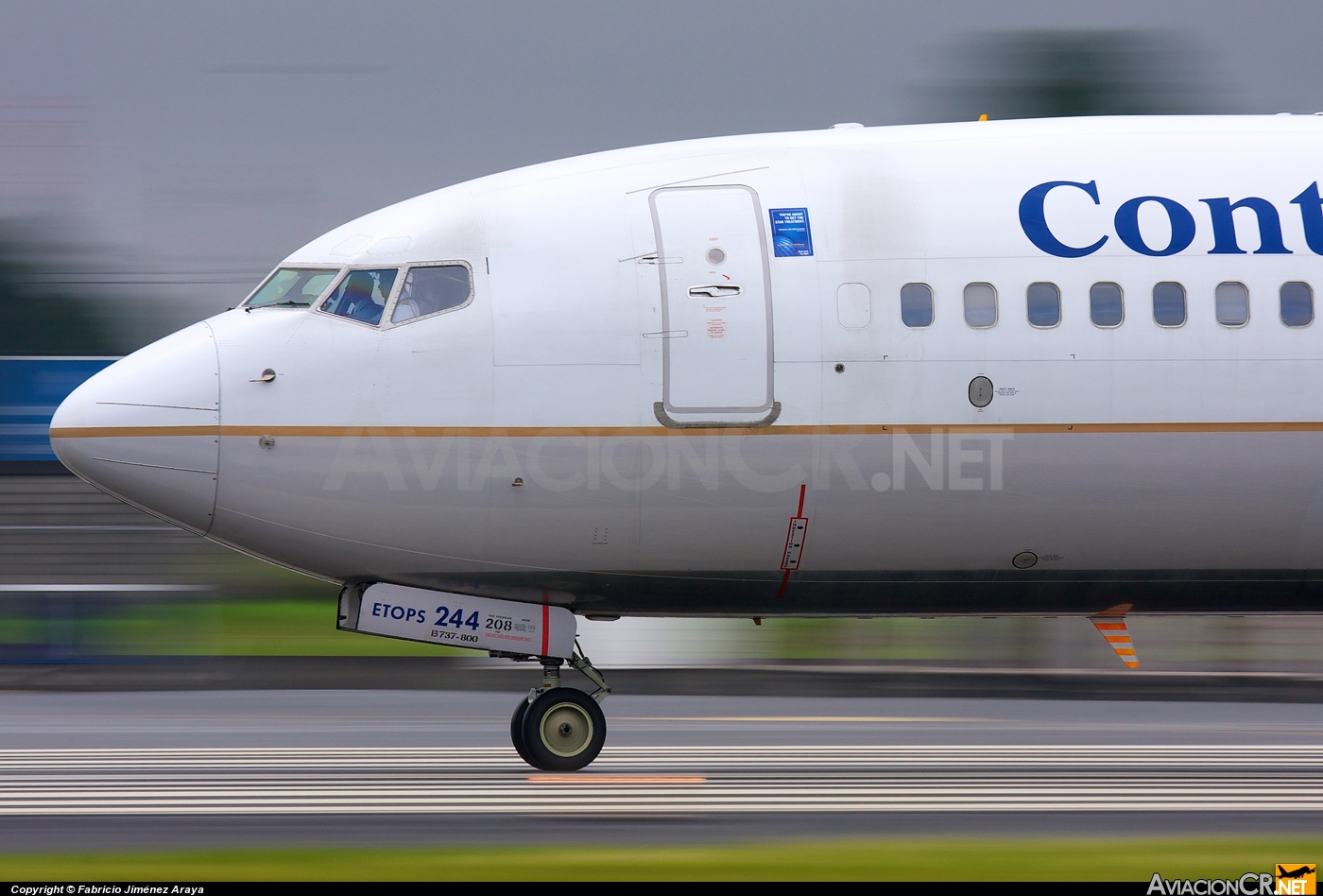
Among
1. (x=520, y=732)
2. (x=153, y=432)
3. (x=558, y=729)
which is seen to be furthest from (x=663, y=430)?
(x=153, y=432)

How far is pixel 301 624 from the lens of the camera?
74.7 ft

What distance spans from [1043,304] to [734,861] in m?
4.26

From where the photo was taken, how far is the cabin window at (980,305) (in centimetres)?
1005

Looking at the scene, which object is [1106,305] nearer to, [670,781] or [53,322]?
[670,781]

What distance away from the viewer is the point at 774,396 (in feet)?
32.6

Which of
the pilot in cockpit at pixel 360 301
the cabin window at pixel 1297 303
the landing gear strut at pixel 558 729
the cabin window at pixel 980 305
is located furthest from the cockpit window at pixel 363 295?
the cabin window at pixel 1297 303

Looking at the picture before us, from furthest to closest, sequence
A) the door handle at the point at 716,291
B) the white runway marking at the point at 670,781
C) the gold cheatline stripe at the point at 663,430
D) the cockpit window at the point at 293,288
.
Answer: the cockpit window at the point at 293,288 < the door handle at the point at 716,291 < the gold cheatline stripe at the point at 663,430 < the white runway marking at the point at 670,781

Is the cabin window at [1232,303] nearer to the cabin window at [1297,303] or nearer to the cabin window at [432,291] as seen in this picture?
the cabin window at [1297,303]

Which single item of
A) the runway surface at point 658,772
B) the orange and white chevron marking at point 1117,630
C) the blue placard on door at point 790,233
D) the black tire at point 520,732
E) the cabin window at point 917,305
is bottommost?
the runway surface at point 658,772

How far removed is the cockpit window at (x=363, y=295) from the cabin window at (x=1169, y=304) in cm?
498

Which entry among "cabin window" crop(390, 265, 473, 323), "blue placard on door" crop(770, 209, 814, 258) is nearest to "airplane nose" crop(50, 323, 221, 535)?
"cabin window" crop(390, 265, 473, 323)

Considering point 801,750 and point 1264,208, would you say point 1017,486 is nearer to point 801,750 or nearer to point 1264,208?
point 1264,208

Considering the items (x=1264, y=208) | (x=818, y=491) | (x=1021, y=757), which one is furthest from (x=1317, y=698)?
(x=818, y=491)

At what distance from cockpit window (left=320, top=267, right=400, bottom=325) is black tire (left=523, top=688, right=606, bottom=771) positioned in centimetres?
286
